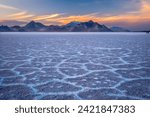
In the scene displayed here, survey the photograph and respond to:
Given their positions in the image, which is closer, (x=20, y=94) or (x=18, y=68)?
(x=20, y=94)

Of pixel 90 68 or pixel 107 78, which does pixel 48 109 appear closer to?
pixel 107 78

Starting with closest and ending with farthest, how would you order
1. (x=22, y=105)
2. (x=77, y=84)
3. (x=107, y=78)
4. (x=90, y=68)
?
(x=22, y=105) < (x=77, y=84) < (x=107, y=78) < (x=90, y=68)

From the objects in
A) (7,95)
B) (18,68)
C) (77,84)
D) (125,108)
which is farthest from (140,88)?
(18,68)

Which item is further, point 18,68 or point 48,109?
point 18,68

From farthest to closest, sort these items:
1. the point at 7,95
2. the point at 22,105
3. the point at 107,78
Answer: the point at 107,78 → the point at 7,95 → the point at 22,105

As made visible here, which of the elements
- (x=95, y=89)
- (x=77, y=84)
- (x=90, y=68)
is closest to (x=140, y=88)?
(x=95, y=89)

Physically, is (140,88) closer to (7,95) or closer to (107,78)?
(107,78)

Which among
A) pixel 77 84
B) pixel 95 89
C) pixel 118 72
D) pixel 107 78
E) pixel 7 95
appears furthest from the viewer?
pixel 118 72

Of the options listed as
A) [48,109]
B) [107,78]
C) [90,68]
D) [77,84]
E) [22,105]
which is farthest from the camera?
[90,68]
